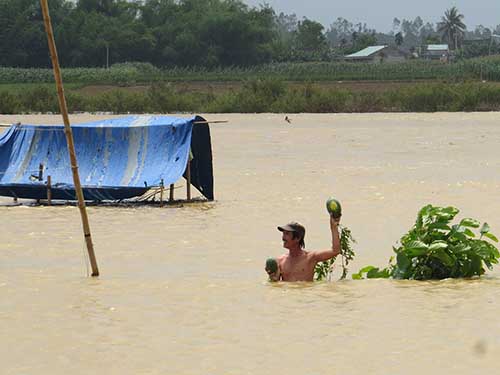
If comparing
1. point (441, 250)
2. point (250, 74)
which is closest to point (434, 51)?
point (250, 74)

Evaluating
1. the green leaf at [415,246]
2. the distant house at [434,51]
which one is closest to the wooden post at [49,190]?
the green leaf at [415,246]

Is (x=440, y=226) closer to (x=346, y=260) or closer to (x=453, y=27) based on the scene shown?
(x=346, y=260)

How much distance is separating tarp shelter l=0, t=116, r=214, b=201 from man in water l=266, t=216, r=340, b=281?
6.16 meters

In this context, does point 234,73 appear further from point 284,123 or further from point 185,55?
point 284,123

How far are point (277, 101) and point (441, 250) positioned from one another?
34.5 metres

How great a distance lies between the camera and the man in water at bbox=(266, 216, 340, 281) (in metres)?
8.72

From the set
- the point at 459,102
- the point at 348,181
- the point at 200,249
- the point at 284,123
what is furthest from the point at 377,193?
the point at 459,102

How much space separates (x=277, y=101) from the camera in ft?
142

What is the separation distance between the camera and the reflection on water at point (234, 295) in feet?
23.4

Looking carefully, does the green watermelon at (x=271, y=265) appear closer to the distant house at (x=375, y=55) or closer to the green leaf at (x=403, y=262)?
the green leaf at (x=403, y=262)

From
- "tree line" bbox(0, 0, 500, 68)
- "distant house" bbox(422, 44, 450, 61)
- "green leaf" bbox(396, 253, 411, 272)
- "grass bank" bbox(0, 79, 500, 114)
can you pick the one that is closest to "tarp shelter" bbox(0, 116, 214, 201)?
"green leaf" bbox(396, 253, 411, 272)

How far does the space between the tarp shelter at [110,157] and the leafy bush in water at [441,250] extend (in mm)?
6361

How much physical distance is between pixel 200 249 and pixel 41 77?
51529 millimetres

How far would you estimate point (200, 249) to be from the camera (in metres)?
11.9
